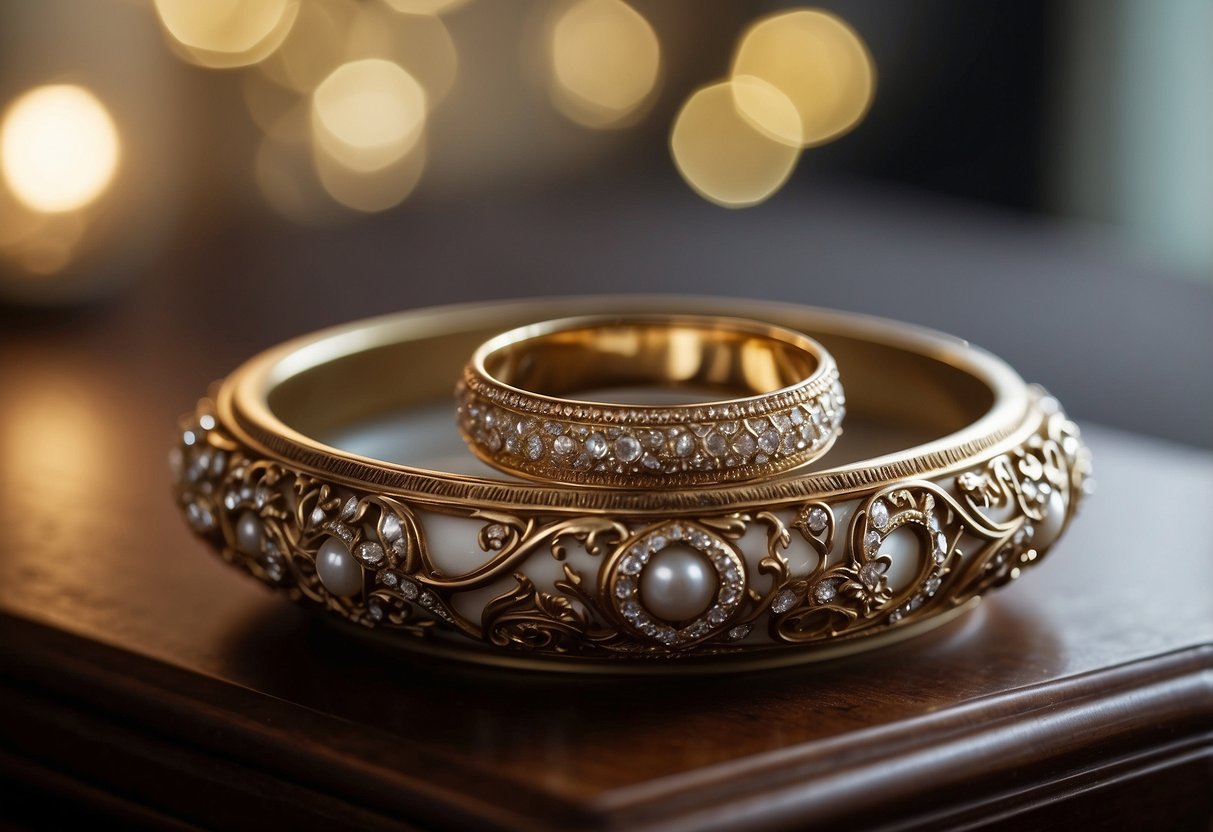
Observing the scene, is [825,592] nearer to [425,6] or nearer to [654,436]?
[654,436]

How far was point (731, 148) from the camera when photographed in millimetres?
2348

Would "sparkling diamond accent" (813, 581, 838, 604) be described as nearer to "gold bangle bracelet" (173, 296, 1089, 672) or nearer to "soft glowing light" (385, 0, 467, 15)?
"gold bangle bracelet" (173, 296, 1089, 672)

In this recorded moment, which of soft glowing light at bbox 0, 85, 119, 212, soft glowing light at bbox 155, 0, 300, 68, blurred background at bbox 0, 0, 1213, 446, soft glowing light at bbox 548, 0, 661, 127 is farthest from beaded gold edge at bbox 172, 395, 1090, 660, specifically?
soft glowing light at bbox 548, 0, 661, 127

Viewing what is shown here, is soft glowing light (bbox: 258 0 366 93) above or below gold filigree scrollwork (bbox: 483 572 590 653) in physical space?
above

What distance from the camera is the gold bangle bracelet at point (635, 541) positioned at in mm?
407

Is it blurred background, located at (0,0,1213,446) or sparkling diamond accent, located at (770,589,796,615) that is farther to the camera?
blurred background, located at (0,0,1213,446)

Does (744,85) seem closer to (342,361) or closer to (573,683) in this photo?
(342,361)

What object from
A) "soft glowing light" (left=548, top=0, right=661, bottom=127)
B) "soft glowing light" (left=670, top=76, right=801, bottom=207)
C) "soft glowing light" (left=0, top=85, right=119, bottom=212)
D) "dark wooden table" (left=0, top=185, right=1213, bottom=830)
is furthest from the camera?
"soft glowing light" (left=548, top=0, right=661, bottom=127)

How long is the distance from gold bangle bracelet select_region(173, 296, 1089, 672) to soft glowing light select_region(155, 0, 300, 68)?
133 cm

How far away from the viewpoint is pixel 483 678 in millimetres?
450

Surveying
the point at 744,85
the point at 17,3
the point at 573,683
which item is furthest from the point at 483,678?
the point at 744,85

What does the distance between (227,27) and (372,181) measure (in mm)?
357

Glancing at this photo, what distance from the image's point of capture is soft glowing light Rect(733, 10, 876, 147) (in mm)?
2264

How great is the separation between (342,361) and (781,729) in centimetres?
28
